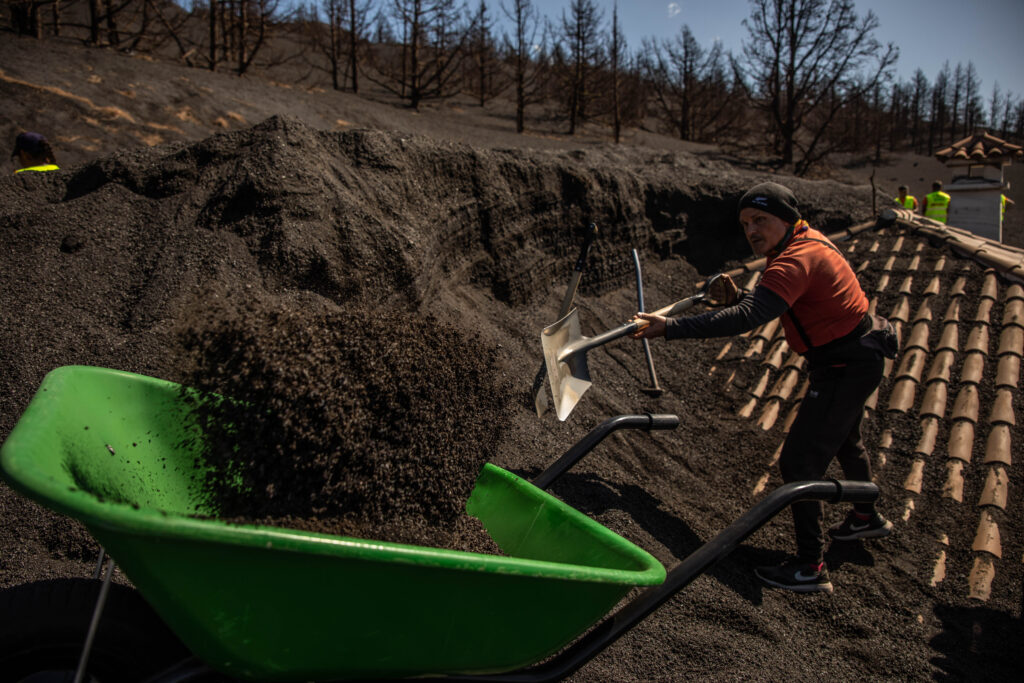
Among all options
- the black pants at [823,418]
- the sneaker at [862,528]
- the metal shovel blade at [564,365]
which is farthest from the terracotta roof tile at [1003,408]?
the metal shovel blade at [564,365]

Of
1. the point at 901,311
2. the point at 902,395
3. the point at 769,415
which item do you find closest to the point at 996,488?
the point at 902,395

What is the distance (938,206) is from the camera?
868 cm

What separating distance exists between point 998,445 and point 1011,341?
1.03m

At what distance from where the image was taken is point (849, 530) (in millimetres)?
3051

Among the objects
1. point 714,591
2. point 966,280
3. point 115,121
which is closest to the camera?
point 714,591

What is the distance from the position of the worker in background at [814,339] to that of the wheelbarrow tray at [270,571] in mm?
1398

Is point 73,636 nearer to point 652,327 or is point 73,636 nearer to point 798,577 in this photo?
point 652,327

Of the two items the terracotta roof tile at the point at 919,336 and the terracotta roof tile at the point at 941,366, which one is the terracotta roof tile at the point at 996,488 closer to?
the terracotta roof tile at the point at 941,366

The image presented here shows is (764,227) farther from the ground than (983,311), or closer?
farther from the ground

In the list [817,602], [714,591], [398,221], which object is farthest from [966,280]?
[398,221]

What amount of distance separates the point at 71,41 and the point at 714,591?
10665mm

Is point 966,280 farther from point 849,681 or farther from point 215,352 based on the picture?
point 215,352

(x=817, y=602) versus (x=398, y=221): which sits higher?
(x=398, y=221)

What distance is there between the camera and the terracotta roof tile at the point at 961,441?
3.59 m
